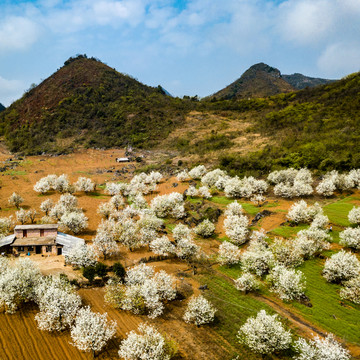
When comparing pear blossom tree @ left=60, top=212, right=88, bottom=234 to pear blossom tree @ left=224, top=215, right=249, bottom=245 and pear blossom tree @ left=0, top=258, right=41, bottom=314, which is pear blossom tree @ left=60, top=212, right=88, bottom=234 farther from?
pear blossom tree @ left=224, top=215, right=249, bottom=245

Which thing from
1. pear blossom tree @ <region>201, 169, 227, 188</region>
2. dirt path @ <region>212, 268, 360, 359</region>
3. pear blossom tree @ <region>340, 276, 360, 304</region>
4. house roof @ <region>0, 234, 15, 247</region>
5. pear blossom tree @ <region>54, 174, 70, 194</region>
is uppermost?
pear blossom tree @ <region>54, 174, 70, 194</region>

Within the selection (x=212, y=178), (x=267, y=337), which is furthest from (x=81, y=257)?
(x=212, y=178)

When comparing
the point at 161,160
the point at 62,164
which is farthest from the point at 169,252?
the point at 62,164

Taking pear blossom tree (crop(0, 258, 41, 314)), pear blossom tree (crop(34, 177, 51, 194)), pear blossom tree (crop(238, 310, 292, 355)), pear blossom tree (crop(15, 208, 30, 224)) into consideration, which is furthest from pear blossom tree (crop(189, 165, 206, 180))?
pear blossom tree (crop(238, 310, 292, 355))

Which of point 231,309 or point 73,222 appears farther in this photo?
point 73,222

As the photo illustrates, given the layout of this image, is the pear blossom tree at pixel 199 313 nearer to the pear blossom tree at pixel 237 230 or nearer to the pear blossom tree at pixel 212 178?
the pear blossom tree at pixel 237 230

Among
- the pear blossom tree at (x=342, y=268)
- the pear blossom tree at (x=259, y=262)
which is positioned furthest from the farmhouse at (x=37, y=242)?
the pear blossom tree at (x=342, y=268)

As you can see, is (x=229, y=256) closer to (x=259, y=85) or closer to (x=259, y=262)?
(x=259, y=262)
